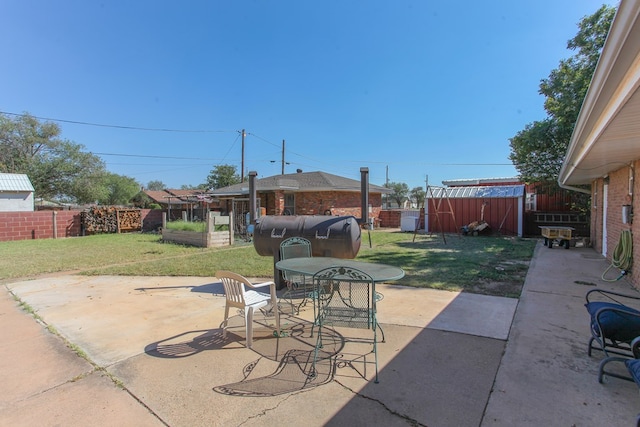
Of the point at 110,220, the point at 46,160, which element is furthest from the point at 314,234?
the point at 46,160

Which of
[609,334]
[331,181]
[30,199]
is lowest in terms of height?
[609,334]

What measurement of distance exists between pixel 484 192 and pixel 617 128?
1517cm

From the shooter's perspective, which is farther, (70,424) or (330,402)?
(330,402)

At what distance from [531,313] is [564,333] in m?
0.74

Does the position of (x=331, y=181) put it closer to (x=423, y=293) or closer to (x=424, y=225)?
(x=424, y=225)

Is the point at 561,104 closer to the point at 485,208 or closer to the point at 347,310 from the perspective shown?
the point at 485,208

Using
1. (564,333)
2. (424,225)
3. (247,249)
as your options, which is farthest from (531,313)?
(424,225)

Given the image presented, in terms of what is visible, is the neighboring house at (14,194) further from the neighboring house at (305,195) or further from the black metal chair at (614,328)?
the black metal chair at (614,328)

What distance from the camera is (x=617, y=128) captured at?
3758 millimetres

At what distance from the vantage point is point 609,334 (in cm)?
283

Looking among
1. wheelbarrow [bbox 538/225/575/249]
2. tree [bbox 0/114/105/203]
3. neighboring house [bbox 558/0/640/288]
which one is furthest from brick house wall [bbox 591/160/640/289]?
tree [bbox 0/114/105/203]

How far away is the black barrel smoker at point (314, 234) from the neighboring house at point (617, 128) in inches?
139

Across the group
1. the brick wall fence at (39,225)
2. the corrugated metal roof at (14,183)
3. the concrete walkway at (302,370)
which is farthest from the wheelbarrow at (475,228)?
the corrugated metal roof at (14,183)

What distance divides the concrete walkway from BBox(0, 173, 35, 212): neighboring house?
17899 mm
